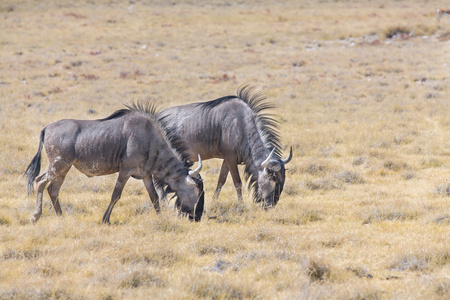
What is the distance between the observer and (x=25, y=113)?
15883 mm

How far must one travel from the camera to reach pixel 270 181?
8164 millimetres

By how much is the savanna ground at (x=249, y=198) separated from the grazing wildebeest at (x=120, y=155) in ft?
1.50

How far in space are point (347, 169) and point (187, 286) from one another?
21.8 feet

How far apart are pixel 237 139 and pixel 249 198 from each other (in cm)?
116

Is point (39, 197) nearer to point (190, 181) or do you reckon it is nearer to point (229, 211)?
point (190, 181)

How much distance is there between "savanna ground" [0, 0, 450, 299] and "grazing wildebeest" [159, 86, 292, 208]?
487mm

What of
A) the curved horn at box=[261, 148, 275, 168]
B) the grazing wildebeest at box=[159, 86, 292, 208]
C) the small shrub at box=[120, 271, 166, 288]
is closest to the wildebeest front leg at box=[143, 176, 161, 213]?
the grazing wildebeest at box=[159, 86, 292, 208]

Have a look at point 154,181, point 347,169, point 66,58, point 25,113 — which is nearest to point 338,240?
point 154,181

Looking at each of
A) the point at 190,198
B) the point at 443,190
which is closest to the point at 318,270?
the point at 190,198

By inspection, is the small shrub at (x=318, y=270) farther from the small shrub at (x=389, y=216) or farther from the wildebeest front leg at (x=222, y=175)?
the wildebeest front leg at (x=222, y=175)

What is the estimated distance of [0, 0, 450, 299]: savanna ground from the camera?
17.4ft

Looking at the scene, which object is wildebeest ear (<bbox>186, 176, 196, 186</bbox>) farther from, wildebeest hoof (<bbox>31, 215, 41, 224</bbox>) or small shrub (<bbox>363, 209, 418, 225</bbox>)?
small shrub (<bbox>363, 209, 418, 225</bbox>)

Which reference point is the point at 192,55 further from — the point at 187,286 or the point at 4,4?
the point at 4,4

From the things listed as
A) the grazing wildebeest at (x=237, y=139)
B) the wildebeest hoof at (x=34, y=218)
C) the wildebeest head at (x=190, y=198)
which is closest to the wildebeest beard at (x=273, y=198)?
the grazing wildebeest at (x=237, y=139)
